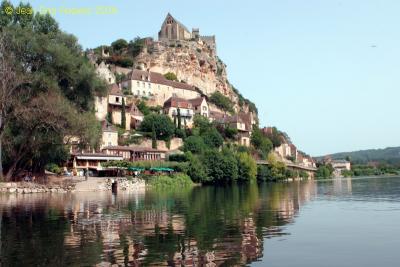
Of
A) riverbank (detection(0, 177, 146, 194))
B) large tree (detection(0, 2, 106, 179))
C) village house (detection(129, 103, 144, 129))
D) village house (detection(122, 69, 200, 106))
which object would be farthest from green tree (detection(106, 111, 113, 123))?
large tree (detection(0, 2, 106, 179))

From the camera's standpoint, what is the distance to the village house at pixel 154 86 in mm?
116375

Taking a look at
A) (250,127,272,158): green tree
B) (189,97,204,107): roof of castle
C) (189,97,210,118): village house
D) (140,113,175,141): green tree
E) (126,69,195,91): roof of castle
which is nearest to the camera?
(140,113,175,141): green tree

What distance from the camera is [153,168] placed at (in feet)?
266

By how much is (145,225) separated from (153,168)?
5855 cm

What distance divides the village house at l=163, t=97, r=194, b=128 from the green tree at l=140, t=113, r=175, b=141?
40.4 feet

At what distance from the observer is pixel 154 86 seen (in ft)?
398

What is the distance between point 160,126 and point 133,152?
36.8 feet

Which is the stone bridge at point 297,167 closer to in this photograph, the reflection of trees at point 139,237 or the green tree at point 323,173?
the green tree at point 323,173

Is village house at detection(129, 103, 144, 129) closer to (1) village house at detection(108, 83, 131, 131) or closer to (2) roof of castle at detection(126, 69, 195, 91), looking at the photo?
(1) village house at detection(108, 83, 131, 131)

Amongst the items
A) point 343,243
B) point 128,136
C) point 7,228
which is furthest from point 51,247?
point 128,136

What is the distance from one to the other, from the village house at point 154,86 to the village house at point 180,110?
17.8 feet

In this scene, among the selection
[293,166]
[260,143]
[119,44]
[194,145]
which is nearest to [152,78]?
[119,44]

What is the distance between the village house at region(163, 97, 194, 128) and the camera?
112 m

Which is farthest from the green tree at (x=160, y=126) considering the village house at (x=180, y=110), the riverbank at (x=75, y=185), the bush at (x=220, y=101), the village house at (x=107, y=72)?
the bush at (x=220, y=101)
